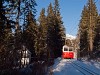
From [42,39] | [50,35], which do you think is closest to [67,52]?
[42,39]

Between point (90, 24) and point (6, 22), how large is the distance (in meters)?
44.9

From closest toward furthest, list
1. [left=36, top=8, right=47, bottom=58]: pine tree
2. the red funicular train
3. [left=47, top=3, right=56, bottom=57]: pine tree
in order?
the red funicular train, [left=36, top=8, right=47, bottom=58]: pine tree, [left=47, top=3, right=56, bottom=57]: pine tree

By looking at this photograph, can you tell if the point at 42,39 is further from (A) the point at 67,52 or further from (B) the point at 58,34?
(A) the point at 67,52

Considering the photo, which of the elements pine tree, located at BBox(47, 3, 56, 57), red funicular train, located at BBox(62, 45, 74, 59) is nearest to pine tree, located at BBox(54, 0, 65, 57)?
pine tree, located at BBox(47, 3, 56, 57)

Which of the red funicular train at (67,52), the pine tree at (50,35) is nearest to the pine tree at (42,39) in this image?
the pine tree at (50,35)

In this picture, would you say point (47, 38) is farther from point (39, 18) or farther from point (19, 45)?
point (19, 45)

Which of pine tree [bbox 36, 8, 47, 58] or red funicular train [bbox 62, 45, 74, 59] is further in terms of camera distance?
pine tree [bbox 36, 8, 47, 58]

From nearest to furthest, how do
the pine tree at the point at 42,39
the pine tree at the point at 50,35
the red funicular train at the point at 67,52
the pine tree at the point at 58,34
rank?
the red funicular train at the point at 67,52 < the pine tree at the point at 42,39 < the pine tree at the point at 50,35 < the pine tree at the point at 58,34

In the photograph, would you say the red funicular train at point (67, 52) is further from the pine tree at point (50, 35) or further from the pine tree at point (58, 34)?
the pine tree at point (58, 34)

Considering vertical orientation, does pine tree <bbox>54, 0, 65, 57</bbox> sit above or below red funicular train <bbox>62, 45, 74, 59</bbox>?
above

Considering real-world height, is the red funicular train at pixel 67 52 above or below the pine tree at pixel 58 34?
below

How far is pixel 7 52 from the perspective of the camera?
1206 inches

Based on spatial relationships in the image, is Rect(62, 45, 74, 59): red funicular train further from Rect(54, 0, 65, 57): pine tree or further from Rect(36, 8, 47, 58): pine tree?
Rect(54, 0, 65, 57): pine tree

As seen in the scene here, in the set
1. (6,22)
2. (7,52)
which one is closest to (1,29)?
(6,22)
